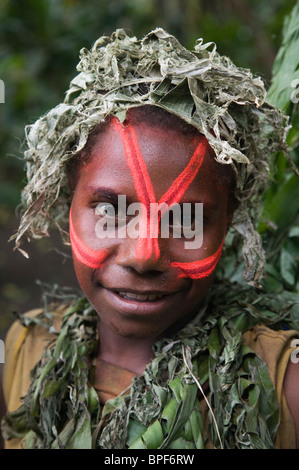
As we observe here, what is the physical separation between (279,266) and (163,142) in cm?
95

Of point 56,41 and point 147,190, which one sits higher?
→ point 56,41

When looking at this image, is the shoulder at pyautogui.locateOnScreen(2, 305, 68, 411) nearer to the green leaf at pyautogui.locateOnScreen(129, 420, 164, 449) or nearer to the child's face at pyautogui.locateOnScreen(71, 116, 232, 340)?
the child's face at pyautogui.locateOnScreen(71, 116, 232, 340)

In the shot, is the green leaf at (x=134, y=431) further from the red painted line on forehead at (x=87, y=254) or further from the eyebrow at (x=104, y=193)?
the eyebrow at (x=104, y=193)

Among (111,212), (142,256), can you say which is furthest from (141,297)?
(111,212)

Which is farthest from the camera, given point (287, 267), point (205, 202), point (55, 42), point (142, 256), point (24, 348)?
point (55, 42)

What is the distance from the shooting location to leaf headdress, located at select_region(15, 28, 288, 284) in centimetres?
140

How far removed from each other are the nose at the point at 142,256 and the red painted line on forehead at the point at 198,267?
65mm

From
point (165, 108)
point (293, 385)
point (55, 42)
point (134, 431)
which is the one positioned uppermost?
point (55, 42)

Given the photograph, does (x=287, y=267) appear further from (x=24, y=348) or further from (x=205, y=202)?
(x=24, y=348)

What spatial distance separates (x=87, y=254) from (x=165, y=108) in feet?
1.47

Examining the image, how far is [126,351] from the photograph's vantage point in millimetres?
1629

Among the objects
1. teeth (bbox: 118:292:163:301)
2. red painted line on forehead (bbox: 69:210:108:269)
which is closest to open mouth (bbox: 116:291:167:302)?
teeth (bbox: 118:292:163:301)

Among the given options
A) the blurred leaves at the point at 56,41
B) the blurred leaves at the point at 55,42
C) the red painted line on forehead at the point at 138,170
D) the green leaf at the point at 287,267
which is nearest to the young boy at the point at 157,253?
the red painted line on forehead at the point at 138,170
